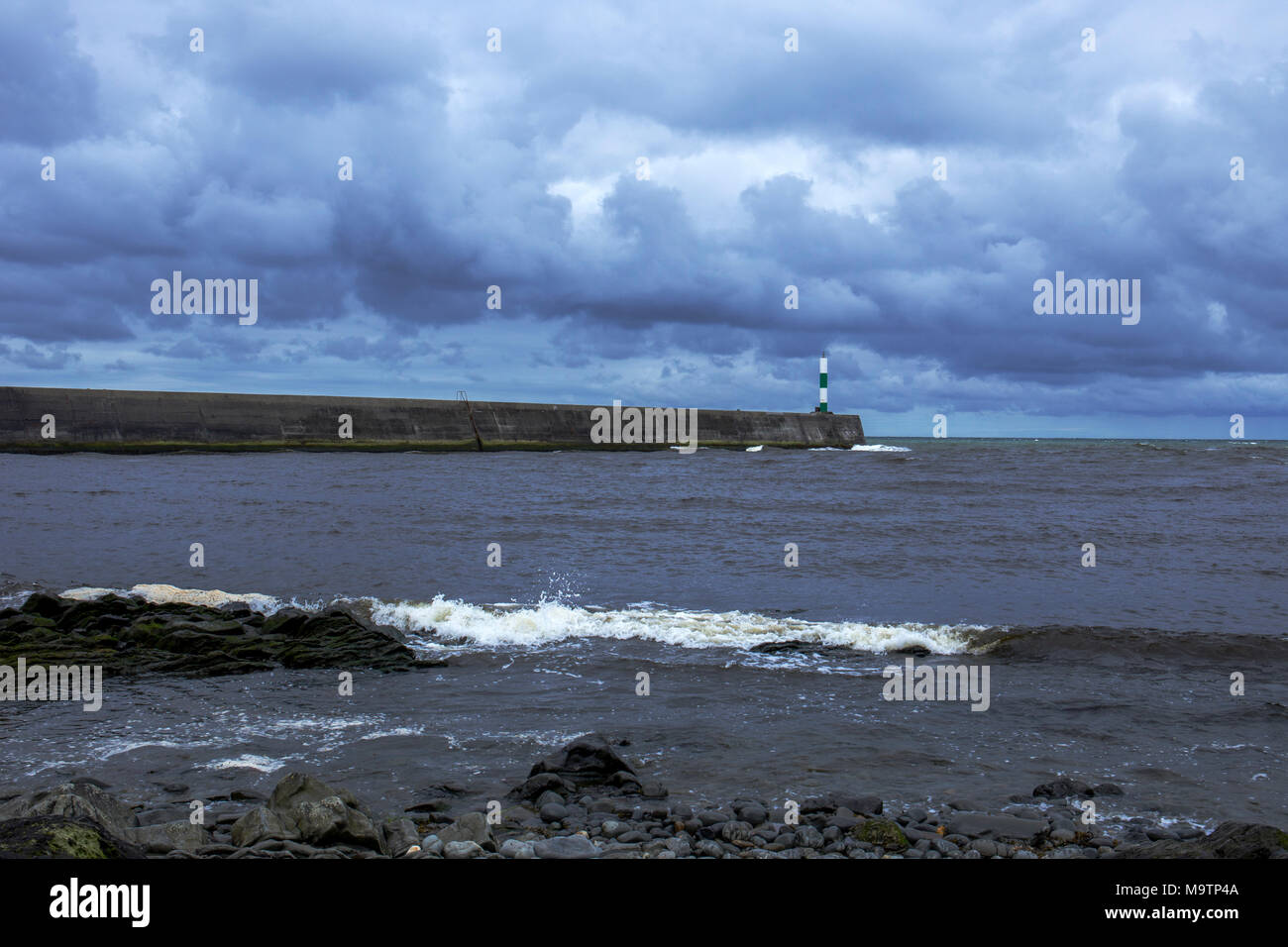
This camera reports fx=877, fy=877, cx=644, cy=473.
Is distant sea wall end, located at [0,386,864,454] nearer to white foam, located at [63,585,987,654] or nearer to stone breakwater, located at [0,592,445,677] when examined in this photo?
white foam, located at [63,585,987,654]

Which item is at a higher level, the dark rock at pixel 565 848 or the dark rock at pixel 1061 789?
the dark rock at pixel 565 848

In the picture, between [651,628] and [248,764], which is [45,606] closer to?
[248,764]

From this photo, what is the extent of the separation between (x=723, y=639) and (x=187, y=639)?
617 centimetres

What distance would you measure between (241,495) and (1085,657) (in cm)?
2397

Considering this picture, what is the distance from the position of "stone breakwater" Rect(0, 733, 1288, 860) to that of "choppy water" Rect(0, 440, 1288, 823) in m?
0.43

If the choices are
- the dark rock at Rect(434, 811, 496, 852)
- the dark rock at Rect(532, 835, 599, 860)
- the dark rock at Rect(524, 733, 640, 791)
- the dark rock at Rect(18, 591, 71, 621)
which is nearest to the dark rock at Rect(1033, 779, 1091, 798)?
the dark rock at Rect(524, 733, 640, 791)

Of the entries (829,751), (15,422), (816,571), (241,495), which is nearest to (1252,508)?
(816,571)

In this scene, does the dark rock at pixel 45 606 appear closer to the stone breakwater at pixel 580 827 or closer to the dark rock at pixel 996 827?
the stone breakwater at pixel 580 827

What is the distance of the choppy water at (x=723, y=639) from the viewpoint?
21.6 ft

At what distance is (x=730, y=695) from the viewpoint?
852 cm

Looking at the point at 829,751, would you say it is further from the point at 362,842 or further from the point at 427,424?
the point at 427,424

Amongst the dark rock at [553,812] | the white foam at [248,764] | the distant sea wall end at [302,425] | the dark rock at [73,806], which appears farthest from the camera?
the distant sea wall end at [302,425]

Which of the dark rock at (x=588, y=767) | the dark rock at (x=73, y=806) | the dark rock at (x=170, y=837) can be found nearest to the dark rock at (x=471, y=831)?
the dark rock at (x=588, y=767)

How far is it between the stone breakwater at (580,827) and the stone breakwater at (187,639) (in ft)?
12.1
